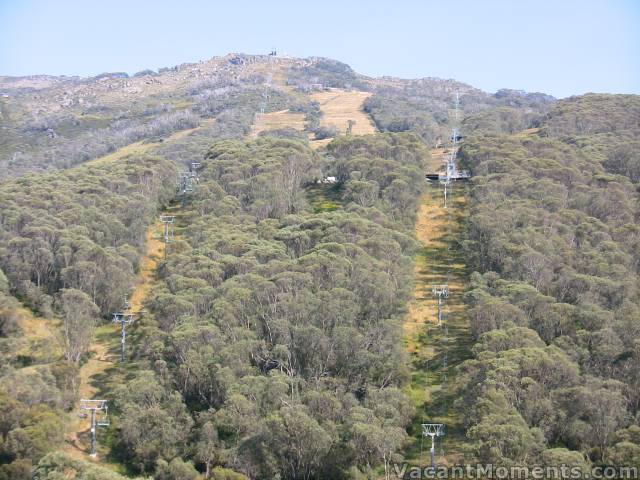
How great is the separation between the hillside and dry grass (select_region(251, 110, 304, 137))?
144 ft

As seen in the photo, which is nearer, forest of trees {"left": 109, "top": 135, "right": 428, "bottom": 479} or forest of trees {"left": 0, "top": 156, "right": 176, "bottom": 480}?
forest of trees {"left": 109, "top": 135, "right": 428, "bottom": 479}

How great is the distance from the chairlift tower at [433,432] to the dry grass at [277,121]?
85.8 meters

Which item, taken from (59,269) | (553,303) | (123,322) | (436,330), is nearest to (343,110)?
(59,269)

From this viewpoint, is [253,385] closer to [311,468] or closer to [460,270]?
[311,468]

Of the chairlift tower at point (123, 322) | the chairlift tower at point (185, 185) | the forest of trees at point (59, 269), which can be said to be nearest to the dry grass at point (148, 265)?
the forest of trees at point (59, 269)

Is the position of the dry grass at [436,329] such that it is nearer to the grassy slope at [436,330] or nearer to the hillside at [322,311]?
the grassy slope at [436,330]

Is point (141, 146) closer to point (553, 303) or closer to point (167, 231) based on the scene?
Result: point (167, 231)

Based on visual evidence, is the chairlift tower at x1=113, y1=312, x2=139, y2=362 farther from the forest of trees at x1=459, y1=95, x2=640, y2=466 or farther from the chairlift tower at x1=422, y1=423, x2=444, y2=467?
the forest of trees at x1=459, y1=95, x2=640, y2=466

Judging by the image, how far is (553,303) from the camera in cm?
4606

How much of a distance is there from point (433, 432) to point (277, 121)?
98.5 meters

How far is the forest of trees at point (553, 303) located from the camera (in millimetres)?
35469

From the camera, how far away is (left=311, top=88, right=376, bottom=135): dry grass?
127625 millimetres

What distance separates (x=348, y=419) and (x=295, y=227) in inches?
929

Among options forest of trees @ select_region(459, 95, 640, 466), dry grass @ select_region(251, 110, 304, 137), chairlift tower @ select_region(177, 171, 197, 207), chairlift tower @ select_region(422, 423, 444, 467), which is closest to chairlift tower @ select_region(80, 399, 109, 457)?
chairlift tower @ select_region(422, 423, 444, 467)
